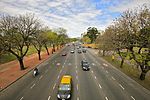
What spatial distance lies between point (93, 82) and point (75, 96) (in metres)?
7.53

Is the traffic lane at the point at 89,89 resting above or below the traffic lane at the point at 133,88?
above

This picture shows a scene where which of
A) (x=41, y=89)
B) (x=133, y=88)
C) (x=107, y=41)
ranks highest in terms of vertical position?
(x=107, y=41)

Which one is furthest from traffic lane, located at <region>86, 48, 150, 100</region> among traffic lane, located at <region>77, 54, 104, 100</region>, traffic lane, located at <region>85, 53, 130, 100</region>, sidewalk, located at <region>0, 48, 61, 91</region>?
sidewalk, located at <region>0, 48, 61, 91</region>

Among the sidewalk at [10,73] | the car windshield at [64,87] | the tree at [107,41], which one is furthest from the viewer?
the tree at [107,41]

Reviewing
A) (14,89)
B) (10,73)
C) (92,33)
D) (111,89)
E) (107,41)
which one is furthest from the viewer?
(92,33)

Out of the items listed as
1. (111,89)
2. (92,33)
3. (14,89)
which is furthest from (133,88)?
(92,33)

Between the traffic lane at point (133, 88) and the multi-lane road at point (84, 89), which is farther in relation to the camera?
the traffic lane at point (133, 88)

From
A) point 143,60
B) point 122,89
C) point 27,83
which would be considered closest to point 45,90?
point 27,83

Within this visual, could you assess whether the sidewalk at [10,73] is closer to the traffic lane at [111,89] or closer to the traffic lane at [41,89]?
the traffic lane at [41,89]

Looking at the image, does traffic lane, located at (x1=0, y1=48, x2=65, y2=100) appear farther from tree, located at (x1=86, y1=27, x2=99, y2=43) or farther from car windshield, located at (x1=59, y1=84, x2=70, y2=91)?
tree, located at (x1=86, y1=27, x2=99, y2=43)

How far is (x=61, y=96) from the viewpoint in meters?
21.2

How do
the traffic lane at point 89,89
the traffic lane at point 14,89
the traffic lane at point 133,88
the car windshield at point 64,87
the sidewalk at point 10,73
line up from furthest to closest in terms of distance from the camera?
the sidewalk at point 10,73 → the traffic lane at point 14,89 → the traffic lane at point 133,88 → the car windshield at point 64,87 → the traffic lane at point 89,89

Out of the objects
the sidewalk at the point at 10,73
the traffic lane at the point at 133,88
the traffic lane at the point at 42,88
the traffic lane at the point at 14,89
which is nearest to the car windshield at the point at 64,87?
the traffic lane at the point at 42,88

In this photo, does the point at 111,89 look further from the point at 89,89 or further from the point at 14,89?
the point at 14,89
